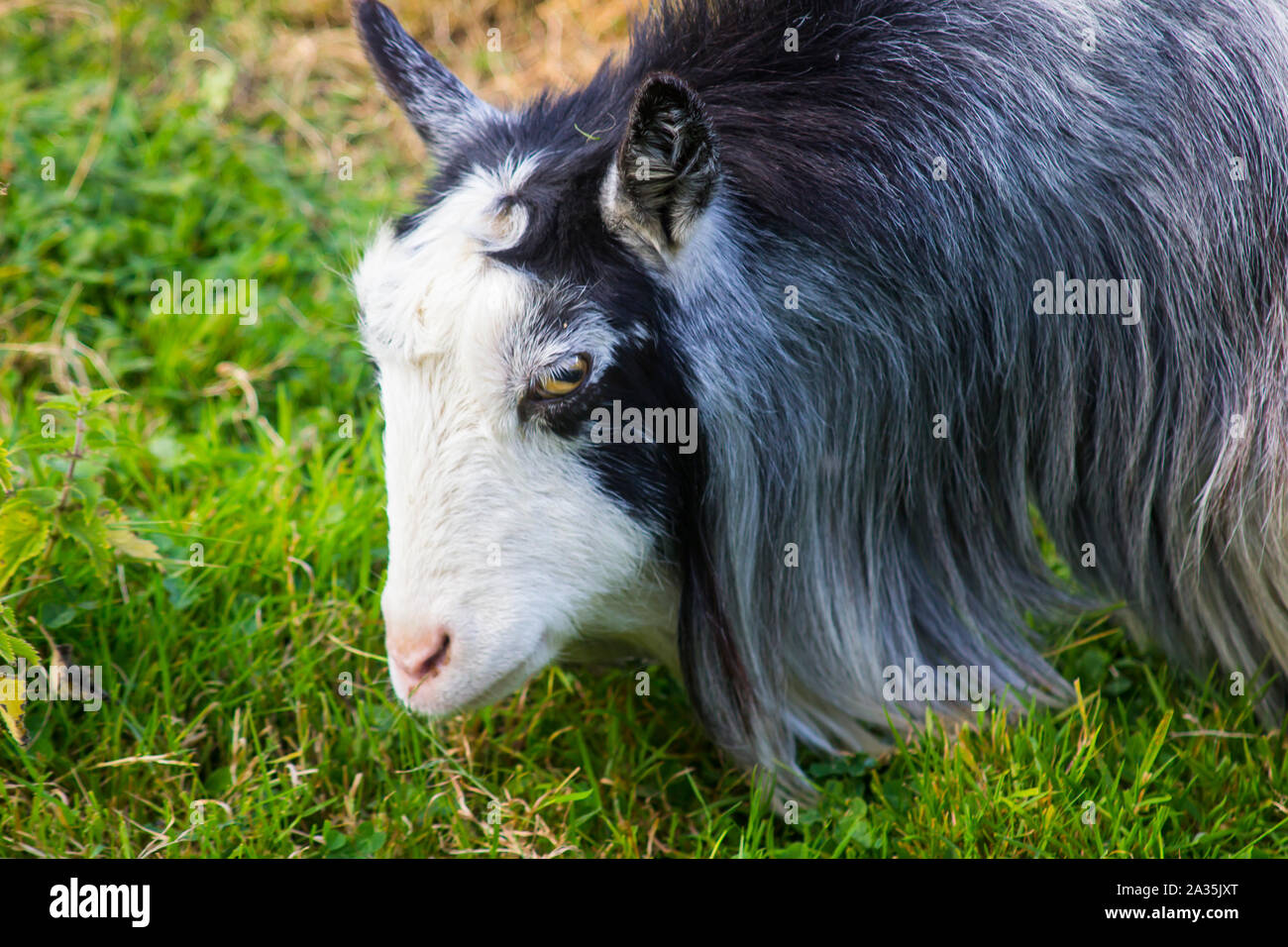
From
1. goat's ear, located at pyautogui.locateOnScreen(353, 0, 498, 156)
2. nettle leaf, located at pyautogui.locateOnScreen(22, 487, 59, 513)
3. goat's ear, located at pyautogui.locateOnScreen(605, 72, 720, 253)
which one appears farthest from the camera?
goat's ear, located at pyautogui.locateOnScreen(353, 0, 498, 156)

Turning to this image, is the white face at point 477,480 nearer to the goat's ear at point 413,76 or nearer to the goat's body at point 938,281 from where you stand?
the goat's body at point 938,281

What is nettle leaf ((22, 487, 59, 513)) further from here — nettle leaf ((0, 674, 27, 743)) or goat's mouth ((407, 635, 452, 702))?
goat's mouth ((407, 635, 452, 702))

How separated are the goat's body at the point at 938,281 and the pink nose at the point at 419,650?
2.15 feet

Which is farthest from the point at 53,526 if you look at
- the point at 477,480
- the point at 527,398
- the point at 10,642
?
the point at 527,398

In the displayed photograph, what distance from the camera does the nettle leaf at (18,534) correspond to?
400cm

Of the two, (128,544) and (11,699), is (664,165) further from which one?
(11,699)

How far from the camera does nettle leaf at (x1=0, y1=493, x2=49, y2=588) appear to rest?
4.00 metres

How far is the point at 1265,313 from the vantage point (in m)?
4.00

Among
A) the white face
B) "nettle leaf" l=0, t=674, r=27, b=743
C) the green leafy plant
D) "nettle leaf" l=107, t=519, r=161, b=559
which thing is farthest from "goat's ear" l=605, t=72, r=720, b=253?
"nettle leaf" l=0, t=674, r=27, b=743

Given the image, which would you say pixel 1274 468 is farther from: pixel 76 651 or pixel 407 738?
pixel 76 651

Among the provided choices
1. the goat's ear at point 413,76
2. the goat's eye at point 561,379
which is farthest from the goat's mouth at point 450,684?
the goat's ear at point 413,76

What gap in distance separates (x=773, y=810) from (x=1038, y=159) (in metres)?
2.15

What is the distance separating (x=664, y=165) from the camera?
3.51 m

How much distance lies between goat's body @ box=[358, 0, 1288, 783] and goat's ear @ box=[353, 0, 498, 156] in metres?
0.26
